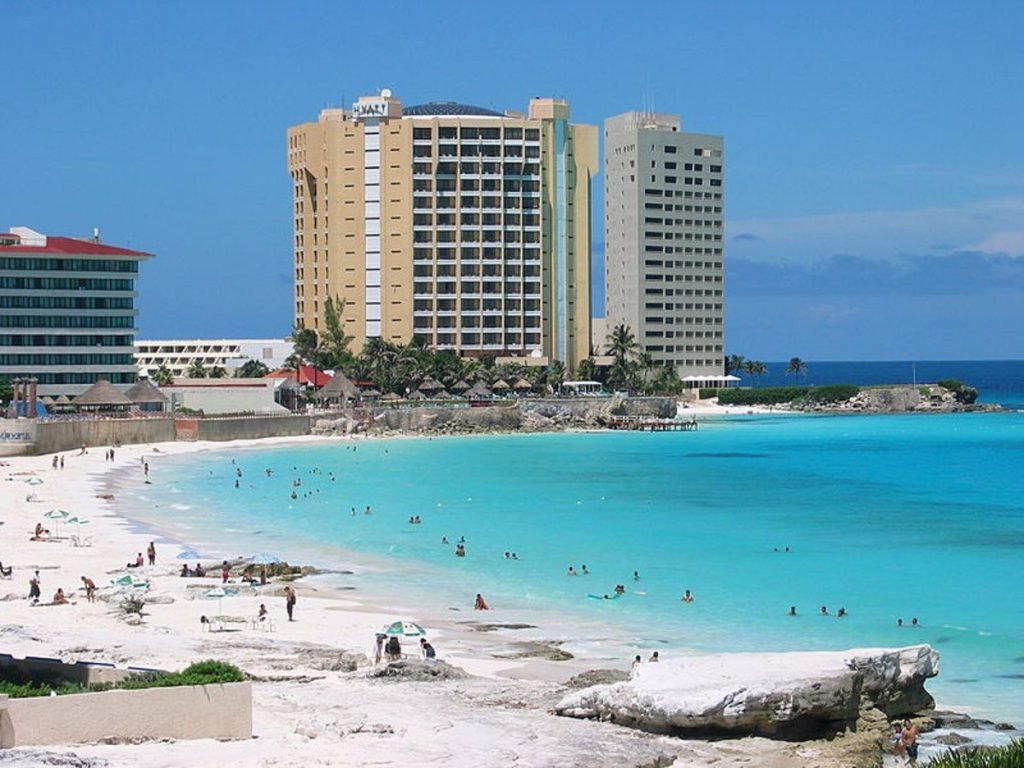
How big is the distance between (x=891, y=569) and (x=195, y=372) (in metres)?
100

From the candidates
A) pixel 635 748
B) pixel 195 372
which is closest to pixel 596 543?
pixel 635 748

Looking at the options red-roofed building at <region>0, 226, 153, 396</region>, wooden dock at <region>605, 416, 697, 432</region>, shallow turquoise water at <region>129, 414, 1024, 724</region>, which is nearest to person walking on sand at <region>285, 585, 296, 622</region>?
shallow turquoise water at <region>129, 414, 1024, 724</region>

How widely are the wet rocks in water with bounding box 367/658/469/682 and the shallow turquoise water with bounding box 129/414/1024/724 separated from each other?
23.1ft

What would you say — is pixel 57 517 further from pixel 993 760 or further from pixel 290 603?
pixel 993 760

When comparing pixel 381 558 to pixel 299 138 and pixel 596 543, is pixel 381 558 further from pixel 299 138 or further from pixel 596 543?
pixel 299 138

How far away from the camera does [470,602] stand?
44.4 m

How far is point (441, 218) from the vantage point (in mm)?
152875

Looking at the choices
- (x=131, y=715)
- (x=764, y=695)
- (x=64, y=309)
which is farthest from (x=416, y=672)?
(x=64, y=309)

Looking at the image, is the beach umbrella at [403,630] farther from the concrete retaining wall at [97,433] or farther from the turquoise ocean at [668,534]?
the concrete retaining wall at [97,433]

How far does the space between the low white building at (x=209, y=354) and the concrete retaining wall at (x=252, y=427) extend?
30.0 m

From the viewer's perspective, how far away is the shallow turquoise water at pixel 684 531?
40.6 m

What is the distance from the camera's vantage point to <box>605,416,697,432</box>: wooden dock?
5694 inches

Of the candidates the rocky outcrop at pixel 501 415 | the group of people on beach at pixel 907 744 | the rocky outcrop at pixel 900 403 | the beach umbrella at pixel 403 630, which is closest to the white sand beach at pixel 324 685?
the beach umbrella at pixel 403 630

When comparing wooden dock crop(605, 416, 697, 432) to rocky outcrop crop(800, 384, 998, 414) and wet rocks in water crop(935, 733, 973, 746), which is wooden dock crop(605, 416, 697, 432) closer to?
rocky outcrop crop(800, 384, 998, 414)
